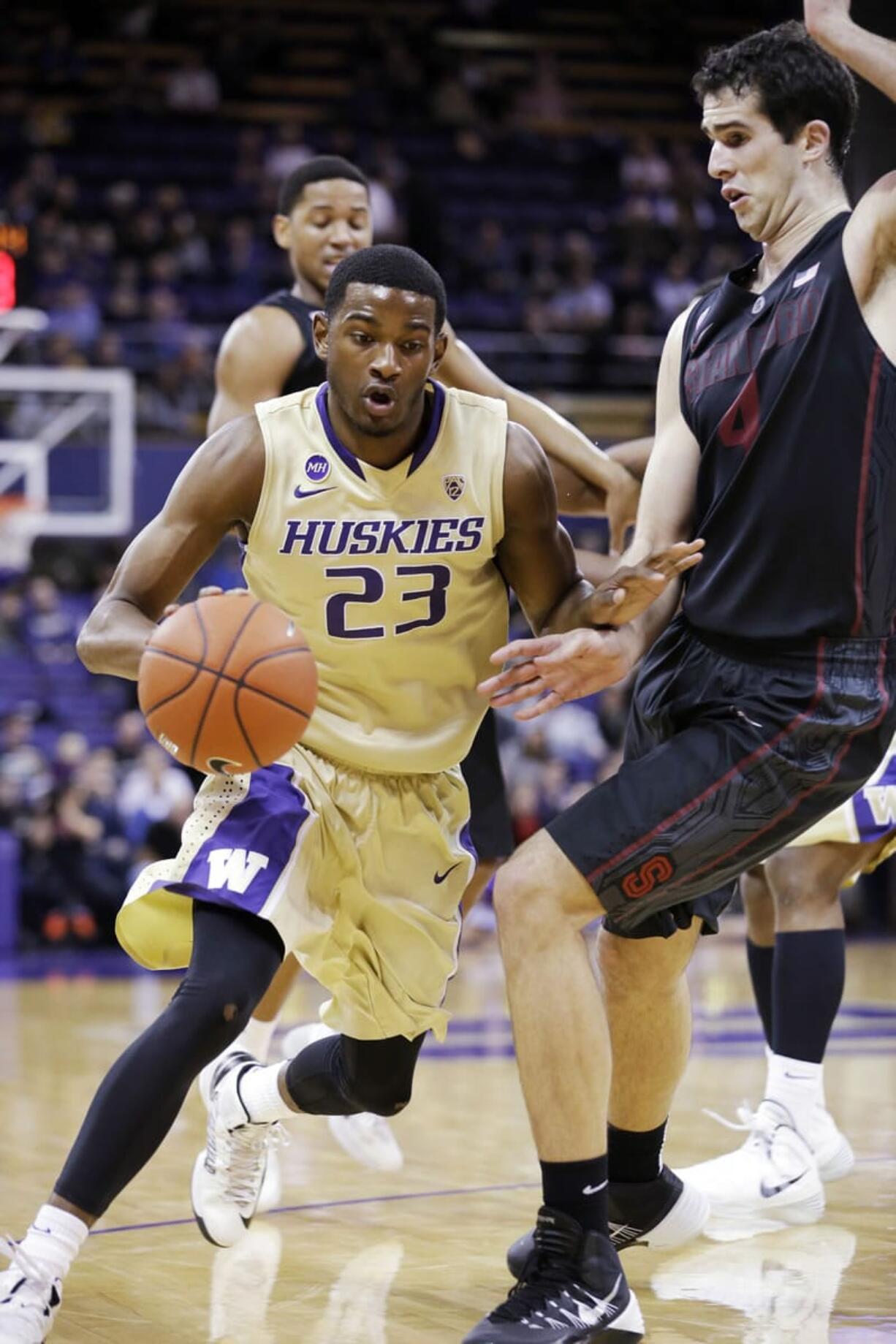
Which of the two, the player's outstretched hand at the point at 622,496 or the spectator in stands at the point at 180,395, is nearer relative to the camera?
the player's outstretched hand at the point at 622,496

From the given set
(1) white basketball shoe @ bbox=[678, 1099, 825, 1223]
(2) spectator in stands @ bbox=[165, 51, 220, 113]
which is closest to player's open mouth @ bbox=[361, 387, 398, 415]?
(1) white basketball shoe @ bbox=[678, 1099, 825, 1223]

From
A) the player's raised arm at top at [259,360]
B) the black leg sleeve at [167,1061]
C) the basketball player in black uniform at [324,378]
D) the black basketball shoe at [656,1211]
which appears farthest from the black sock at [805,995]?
the player's raised arm at top at [259,360]

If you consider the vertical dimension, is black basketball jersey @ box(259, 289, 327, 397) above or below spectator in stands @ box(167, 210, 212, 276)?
above

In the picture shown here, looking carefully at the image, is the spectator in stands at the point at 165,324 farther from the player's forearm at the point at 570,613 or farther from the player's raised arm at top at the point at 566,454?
the player's forearm at the point at 570,613

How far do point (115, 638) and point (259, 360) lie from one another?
73.6 inches

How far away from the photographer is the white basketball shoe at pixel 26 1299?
322cm

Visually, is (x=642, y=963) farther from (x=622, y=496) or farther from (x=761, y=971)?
(x=622, y=496)

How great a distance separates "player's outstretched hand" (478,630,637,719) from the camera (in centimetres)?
348

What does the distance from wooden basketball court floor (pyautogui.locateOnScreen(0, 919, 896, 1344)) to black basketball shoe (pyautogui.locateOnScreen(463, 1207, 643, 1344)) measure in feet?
0.71

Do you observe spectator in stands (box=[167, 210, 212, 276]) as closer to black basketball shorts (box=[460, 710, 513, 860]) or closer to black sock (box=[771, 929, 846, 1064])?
black basketball shorts (box=[460, 710, 513, 860])

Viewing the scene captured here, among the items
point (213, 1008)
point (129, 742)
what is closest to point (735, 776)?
point (213, 1008)

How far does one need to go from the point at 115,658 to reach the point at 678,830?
1.15 metres

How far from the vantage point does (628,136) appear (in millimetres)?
20062

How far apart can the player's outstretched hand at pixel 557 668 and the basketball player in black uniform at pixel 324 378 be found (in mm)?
1299
